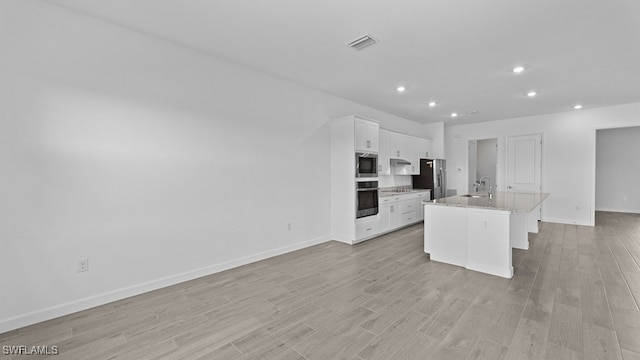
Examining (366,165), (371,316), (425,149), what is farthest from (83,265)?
(425,149)

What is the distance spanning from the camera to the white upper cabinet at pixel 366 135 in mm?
4652

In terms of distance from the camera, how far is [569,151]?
6.21m

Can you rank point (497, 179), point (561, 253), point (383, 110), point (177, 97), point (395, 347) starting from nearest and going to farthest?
point (395, 347) → point (177, 97) → point (561, 253) → point (383, 110) → point (497, 179)

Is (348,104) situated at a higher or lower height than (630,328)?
higher

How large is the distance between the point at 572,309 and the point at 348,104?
14.2 ft

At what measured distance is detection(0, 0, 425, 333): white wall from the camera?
7.23 ft

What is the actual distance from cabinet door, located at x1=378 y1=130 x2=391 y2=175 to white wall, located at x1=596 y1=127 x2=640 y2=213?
7.15 meters

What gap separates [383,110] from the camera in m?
6.14

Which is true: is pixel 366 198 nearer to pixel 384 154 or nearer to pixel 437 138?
pixel 384 154

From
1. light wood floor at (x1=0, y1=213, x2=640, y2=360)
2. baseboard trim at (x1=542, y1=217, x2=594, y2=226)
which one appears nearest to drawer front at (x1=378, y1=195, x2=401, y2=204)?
light wood floor at (x1=0, y1=213, x2=640, y2=360)

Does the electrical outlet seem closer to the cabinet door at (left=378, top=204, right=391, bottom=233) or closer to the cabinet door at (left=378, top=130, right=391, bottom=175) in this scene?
the cabinet door at (left=378, top=204, right=391, bottom=233)

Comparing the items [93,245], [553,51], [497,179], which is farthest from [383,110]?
[93,245]

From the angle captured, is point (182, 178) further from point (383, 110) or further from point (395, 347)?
point (383, 110)

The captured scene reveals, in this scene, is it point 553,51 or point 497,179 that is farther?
point 497,179
